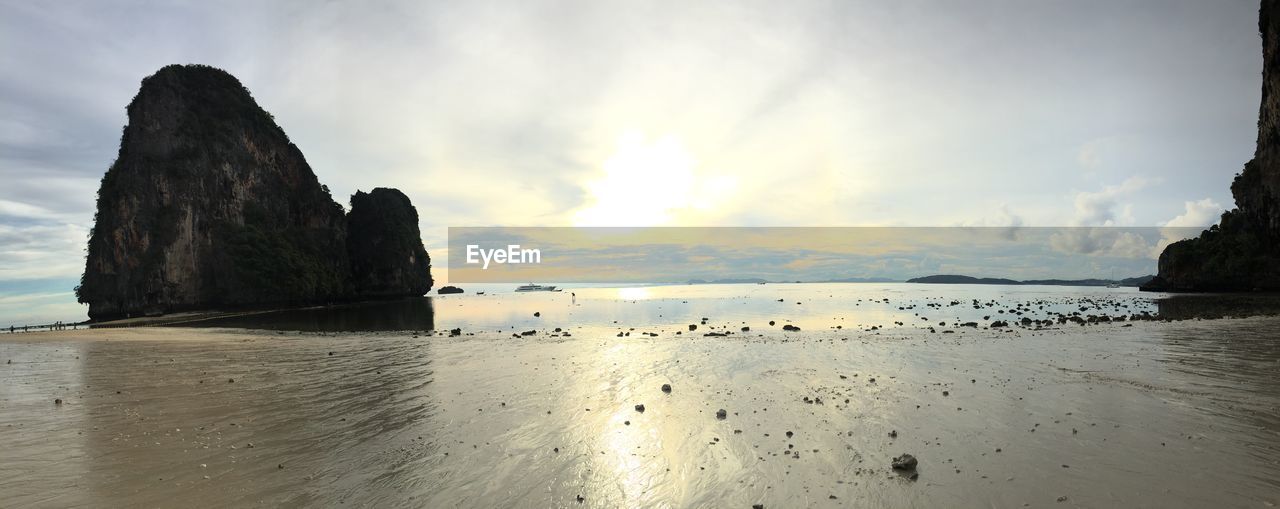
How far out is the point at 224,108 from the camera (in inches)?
3484

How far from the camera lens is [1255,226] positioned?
69312 millimetres

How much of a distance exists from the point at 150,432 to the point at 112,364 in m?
13.3

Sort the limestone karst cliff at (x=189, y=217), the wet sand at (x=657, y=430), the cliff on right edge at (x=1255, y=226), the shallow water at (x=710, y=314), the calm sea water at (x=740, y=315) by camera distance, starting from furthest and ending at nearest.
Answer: the limestone karst cliff at (x=189, y=217), the cliff on right edge at (x=1255, y=226), the shallow water at (x=710, y=314), the calm sea water at (x=740, y=315), the wet sand at (x=657, y=430)

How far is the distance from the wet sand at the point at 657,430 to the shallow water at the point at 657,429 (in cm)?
6

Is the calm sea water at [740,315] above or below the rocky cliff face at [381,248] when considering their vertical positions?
below

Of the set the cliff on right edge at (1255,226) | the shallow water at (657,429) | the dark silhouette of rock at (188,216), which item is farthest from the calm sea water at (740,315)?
the dark silhouette of rock at (188,216)

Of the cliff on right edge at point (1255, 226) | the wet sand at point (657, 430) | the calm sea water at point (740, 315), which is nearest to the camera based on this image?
the wet sand at point (657, 430)

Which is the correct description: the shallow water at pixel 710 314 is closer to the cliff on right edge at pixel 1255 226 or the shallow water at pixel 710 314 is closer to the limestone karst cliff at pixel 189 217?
the cliff on right edge at pixel 1255 226

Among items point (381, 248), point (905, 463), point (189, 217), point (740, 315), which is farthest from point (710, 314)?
point (381, 248)

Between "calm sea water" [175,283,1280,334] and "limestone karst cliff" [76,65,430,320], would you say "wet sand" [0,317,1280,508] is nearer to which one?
"calm sea water" [175,283,1280,334]

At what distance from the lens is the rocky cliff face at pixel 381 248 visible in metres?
123

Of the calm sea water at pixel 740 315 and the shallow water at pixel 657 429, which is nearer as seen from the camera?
the shallow water at pixel 657 429

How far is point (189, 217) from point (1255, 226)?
496 feet

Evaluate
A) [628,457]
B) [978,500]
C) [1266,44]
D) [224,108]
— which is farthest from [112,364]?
[1266,44]
